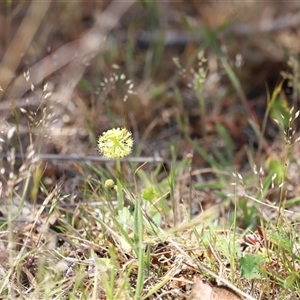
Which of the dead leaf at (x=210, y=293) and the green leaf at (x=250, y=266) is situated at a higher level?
the green leaf at (x=250, y=266)

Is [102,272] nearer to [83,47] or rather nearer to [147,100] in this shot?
[147,100]

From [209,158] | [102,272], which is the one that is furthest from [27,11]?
[102,272]

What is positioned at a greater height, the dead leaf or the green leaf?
the green leaf

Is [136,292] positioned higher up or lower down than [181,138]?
higher up

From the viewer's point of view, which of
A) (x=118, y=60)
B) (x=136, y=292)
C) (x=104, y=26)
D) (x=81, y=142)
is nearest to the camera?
(x=136, y=292)

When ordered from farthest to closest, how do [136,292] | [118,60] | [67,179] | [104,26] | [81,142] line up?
[104,26] < [118,60] < [81,142] < [67,179] < [136,292]

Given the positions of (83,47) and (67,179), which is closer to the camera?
(67,179)

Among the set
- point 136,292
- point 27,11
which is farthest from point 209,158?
point 27,11
